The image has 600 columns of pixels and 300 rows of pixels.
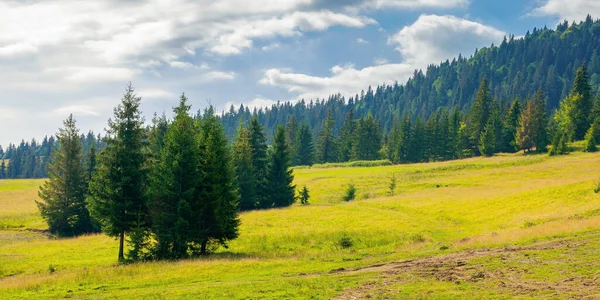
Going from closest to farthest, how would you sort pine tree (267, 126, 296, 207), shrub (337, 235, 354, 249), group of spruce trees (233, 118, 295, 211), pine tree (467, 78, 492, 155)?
shrub (337, 235, 354, 249) → group of spruce trees (233, 118, 295, 211) → pine tree (267, 126, 296, 207) → pine tree (467, 78, 492, 155)

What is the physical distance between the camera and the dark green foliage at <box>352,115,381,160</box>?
5123 inches

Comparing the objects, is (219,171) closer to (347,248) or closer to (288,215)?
(347,248)

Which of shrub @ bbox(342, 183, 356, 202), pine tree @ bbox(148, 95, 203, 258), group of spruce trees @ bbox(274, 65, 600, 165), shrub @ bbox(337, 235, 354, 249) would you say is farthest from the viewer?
group of spruce trees @ bbox(274, 65, 600, 165)

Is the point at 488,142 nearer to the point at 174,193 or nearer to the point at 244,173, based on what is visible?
the point at 244,173

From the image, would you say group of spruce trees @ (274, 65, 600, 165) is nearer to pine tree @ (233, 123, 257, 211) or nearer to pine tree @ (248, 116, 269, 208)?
pine tree @ (248, 116, 269, 208)

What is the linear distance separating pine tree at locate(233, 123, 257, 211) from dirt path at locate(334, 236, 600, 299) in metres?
37.5

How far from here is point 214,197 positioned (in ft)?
105

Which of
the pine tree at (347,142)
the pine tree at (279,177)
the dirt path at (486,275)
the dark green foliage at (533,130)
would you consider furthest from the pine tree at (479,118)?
the dirt path at (486,275)

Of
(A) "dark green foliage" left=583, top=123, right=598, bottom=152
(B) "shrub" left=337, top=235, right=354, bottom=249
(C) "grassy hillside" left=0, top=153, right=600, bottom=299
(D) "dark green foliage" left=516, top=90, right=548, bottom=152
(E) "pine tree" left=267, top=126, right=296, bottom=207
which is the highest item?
(D) "dark green foliage" left=516, top=90, right=548, bottom=152

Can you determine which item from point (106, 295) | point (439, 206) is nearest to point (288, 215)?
point (439, 206)

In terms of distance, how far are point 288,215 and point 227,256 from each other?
20032mm

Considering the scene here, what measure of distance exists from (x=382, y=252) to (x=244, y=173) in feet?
104

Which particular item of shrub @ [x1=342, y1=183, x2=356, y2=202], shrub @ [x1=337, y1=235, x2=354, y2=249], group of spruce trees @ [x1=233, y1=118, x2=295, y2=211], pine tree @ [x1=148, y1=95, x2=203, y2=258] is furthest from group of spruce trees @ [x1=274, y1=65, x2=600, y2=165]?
pine tree @ [x1=148, y1=95, x2=203, y2=258]

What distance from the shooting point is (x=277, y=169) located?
204ft
